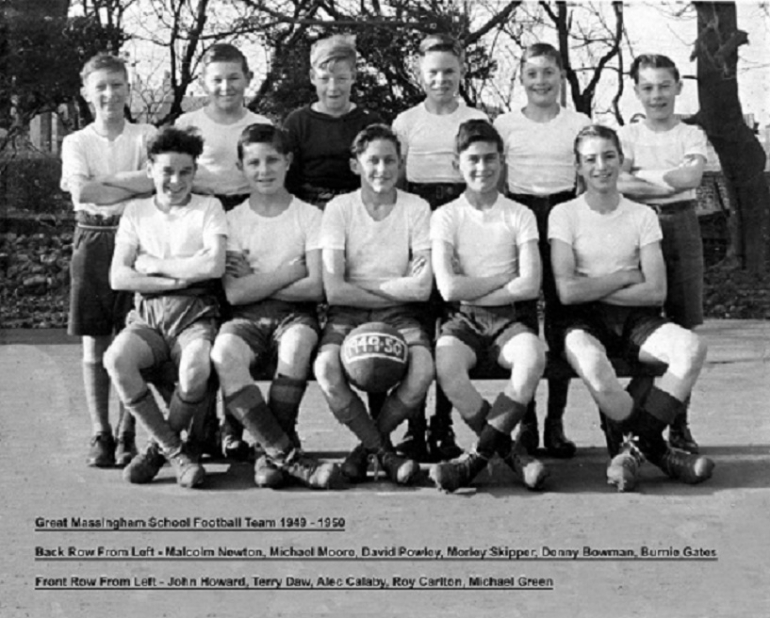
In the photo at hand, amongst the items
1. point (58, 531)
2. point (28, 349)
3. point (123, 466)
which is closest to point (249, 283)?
point (123, 466)

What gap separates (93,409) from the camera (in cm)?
467

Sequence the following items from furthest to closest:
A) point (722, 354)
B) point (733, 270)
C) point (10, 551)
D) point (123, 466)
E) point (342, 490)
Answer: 1. point (733, 270)
2. point (722, 354)
3. point (123, 466)
4. point (342, 490)
5. point (10, 551)

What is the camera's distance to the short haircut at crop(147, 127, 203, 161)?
4.39 m

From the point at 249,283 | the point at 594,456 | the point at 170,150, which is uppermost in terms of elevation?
the point at 170,150

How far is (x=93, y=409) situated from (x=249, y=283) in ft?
2.70

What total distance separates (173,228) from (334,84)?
0.84 metres

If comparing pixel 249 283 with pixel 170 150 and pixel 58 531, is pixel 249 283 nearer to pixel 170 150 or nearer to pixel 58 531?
pixel 170 150

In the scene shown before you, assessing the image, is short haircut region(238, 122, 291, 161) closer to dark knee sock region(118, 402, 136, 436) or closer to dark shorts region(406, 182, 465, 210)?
dark shorts region(406, 182, 465, 210)

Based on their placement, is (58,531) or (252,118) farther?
(252,118)

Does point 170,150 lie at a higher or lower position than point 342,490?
higher

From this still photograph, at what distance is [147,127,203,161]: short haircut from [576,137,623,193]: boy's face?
138 cm

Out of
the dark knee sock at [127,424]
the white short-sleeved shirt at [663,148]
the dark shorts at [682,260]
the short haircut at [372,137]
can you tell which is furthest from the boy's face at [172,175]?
the dark shorts at [682,260]

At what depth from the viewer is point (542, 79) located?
15.5 feet

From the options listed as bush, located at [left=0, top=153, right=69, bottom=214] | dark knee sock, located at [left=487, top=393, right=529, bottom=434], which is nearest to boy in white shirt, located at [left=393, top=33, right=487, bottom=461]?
dark knee sock, located at [left=487, top=393, right=529, bottom=434]
